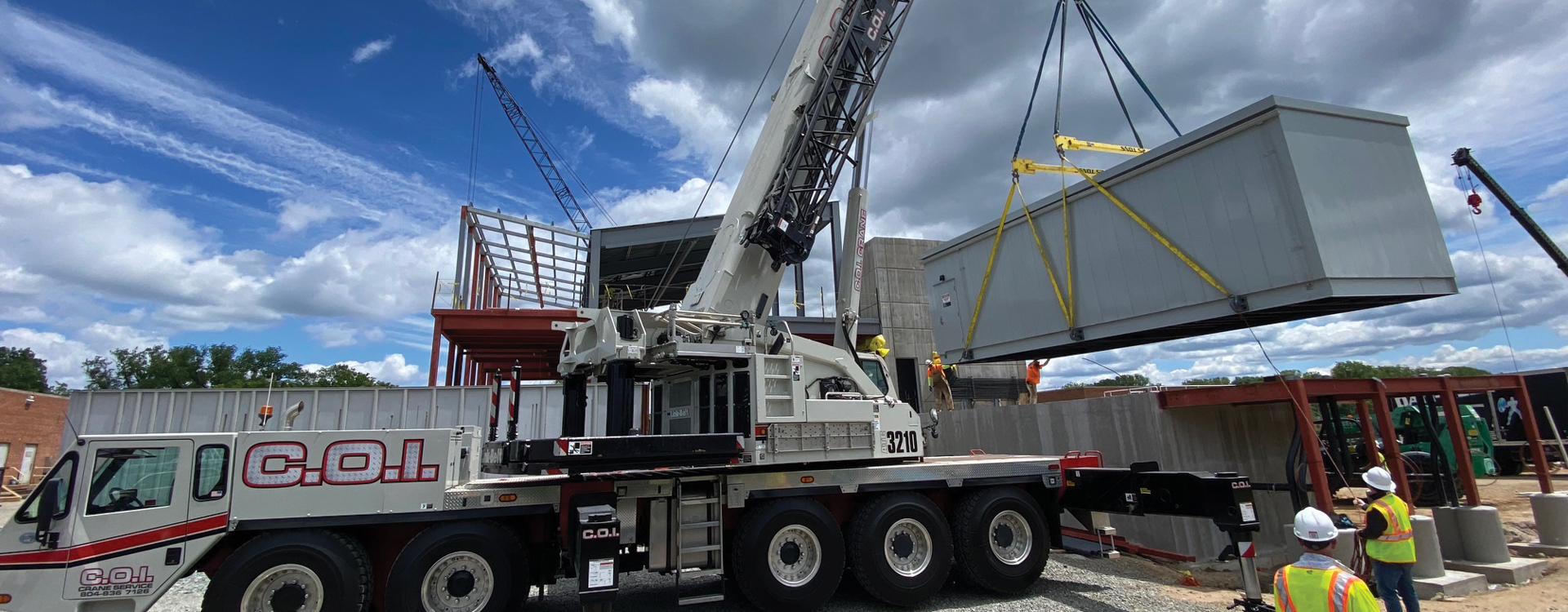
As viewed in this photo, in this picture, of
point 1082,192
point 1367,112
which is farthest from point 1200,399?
point 1367,112

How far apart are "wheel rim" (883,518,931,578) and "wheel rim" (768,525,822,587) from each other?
2.73 ft

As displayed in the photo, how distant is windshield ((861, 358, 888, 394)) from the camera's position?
900 centimetres

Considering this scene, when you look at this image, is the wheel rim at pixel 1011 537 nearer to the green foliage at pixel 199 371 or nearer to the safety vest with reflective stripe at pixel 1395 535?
the safety vest with reflective stripe at pixel 1395 535

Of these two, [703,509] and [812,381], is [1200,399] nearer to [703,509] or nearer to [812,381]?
[812,381]

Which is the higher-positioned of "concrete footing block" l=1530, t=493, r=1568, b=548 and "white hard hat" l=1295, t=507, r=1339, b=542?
"white hard hat" l=1295, t=507, r=1339, b=542

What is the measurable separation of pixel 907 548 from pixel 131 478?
7.42 m

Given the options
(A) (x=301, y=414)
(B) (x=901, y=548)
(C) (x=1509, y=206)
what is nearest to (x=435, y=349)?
(A) (x=301, y=414)

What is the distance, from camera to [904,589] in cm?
808

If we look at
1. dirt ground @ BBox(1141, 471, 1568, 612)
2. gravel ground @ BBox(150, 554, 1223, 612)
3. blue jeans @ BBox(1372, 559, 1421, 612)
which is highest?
blue jeans @ BBox(1372, 559, 1421, 612)

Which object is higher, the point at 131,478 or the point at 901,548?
the point at 131,478

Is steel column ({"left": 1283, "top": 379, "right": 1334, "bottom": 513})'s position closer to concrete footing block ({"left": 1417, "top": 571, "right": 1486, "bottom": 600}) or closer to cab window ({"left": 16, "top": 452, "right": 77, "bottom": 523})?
concrete footing block ({"left": 1417, "top": 571, "right": 1486, "bottom": 600})

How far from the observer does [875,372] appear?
9023 millimetres

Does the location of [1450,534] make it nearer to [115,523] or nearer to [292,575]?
[292,575]

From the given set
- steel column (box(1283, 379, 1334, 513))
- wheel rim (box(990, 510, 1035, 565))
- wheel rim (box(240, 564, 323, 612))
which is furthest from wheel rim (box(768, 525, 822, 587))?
steel column (box(1283, 379, 1334, 513))
